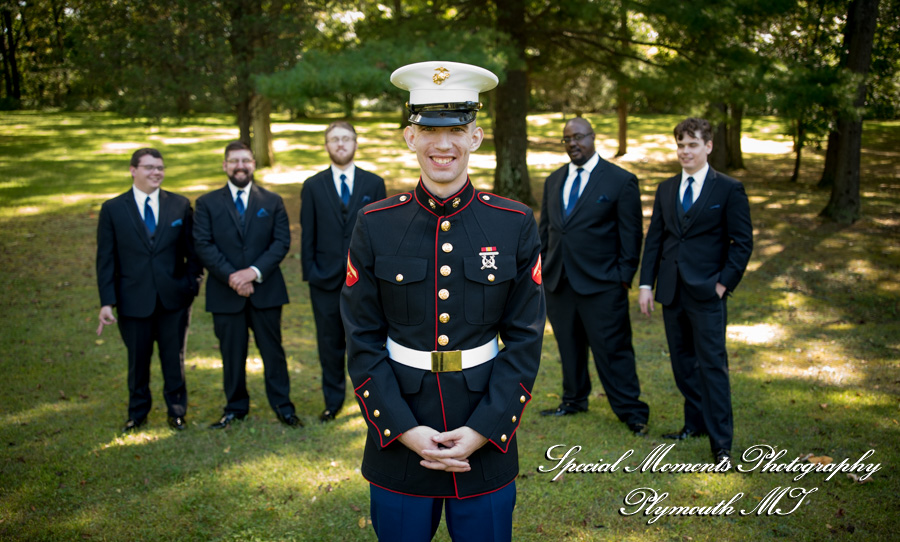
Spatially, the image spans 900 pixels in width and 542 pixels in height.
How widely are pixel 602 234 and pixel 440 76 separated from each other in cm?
286

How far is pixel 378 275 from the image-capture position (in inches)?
97.4

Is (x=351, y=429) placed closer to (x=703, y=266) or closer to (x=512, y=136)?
(x=703, y=266)

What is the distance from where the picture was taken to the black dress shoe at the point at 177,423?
520 centimetres

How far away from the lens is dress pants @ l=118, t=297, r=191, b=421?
5039 mm

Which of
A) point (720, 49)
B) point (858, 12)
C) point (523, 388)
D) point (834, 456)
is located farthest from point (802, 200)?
point (523, 388)

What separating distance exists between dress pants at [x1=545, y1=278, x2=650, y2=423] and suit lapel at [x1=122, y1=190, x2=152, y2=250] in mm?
3233

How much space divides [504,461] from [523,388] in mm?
301

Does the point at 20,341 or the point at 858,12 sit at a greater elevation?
the point at 858,12

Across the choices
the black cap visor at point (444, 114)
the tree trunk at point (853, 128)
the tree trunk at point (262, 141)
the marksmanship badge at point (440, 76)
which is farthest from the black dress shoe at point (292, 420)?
the tree trunk at point (262, 141)

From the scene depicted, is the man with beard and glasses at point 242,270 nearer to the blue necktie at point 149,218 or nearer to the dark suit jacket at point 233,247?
the dark suit jacket at point 233,247

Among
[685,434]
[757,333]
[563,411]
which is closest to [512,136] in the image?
[757,333]

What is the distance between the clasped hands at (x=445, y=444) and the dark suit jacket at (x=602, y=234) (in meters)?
2.83

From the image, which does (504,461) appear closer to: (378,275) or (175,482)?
(378,275)

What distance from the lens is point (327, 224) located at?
17.4 ft
